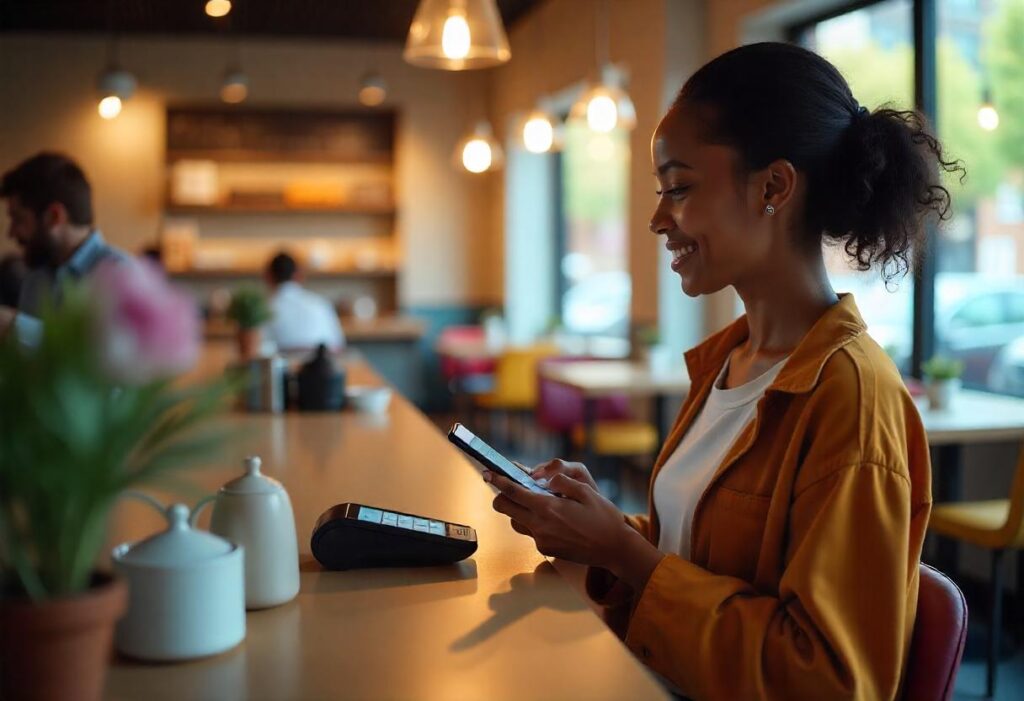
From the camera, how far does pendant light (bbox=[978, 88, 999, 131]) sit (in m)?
3.78

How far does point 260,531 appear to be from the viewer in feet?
3.91

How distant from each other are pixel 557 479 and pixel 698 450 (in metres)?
0.26

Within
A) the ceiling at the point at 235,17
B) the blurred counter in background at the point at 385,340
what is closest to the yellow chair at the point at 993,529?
the blurred counter in background at the point at 385,340

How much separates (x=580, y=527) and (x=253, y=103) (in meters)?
8.44

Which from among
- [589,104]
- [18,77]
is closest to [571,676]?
[589,104]

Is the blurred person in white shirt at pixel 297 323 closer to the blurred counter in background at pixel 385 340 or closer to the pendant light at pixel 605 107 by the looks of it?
the blurred counter in background at pixel 385 340

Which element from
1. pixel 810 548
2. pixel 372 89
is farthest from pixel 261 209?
pixel 810 548

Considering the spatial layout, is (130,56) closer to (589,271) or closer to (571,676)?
(589,271)

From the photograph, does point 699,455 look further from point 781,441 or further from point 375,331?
point 375,331

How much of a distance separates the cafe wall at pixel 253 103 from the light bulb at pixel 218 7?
125 cm

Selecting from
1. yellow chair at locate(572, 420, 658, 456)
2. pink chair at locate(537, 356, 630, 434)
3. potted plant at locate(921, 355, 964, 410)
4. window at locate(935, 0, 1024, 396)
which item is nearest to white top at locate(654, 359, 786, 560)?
potted plant at locate(921, 355, 964, 410)

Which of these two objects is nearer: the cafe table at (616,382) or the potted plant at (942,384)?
the potted plant at (942,384)

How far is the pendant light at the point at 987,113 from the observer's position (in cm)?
378

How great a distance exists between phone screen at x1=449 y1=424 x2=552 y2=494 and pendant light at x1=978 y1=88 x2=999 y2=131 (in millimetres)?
3128
